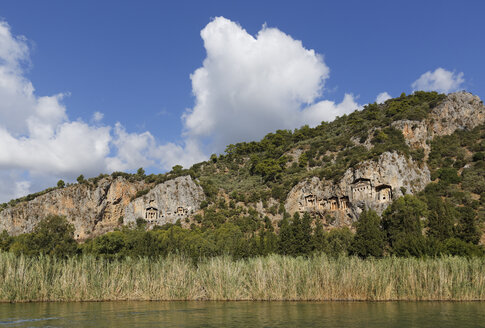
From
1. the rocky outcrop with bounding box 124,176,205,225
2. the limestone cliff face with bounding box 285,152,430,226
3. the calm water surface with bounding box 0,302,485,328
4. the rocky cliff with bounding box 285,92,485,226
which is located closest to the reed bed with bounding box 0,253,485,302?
the calm water surface with bounding box 0,302,485,328

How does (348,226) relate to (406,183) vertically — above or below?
below

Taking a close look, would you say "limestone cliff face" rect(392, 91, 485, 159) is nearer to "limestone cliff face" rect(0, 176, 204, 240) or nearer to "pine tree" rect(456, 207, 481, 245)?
"pine tree" rect(456, 207, 481, 245)

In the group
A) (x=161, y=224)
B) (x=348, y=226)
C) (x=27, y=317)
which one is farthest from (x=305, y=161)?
(x=27, y=317)

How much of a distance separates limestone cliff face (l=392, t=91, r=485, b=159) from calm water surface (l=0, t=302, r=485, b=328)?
79.1 m

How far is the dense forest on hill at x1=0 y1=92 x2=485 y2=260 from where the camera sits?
48.2 metres

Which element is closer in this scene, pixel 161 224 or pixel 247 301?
pixel 247 301

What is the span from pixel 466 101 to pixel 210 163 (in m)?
80.6

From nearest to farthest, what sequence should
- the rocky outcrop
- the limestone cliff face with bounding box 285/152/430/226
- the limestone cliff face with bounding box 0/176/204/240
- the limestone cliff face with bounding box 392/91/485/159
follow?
the limestone cliff face with bounding box 285/152/430/226 → the limestone cliff face with bounding box 392/91/485/159 → the rocky outcrop → the limestone cliff face with bounding box 0/176/204/240

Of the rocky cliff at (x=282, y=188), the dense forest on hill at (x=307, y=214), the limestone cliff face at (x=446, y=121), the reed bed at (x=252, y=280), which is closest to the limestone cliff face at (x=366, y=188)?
the rocky cliff at (x=282, y=188)

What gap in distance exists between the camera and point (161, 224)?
94688mm

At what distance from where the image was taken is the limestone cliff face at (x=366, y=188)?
80750 mm

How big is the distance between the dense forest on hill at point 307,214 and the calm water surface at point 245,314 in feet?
36.8

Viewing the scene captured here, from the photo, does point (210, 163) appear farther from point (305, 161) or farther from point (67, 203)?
point (67, 203)

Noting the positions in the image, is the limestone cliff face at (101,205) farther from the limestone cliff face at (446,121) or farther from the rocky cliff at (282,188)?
the limestone cliff face at (446,121)
